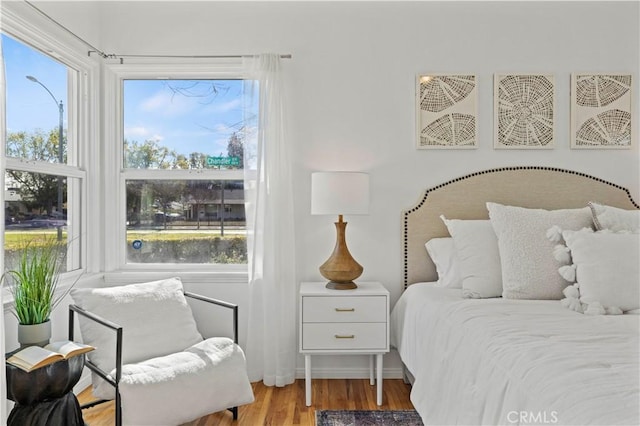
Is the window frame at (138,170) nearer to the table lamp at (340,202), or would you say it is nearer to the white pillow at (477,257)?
the table lamp at (340,202)

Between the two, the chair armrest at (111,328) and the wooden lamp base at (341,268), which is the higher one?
the wooden lamp base at (341,268)

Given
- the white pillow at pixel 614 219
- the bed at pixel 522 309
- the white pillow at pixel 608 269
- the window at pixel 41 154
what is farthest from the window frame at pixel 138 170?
the white pillow at pixel 614 219

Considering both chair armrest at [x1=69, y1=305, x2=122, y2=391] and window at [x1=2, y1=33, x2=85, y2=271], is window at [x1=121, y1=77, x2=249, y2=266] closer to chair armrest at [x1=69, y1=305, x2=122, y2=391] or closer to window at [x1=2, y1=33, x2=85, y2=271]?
window at [x1=2, y1=33, x2=85, y2=271]

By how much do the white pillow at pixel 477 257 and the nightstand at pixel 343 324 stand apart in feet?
1.58

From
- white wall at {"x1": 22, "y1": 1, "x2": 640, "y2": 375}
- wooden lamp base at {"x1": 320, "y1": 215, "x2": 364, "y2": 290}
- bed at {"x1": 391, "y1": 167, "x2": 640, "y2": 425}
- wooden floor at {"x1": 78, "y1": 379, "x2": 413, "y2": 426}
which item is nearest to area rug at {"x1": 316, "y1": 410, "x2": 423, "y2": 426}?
wooden floor at {"x1": 78, "y1": 379, "x2": 413, "y2": 426}

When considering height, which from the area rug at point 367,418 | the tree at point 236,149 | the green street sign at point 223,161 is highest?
the tree at point 236,149

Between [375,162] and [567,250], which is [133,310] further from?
[567,250]

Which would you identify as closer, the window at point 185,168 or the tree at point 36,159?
the tree at point 36,159

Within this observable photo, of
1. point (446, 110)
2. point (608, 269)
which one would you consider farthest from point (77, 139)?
point (608, 269)

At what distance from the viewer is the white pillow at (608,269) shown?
2.08 m

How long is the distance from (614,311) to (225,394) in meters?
1.85

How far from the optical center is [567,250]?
7.67 feet

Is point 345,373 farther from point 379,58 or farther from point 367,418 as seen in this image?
point 379,58

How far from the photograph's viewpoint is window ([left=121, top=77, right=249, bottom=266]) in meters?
3.31
